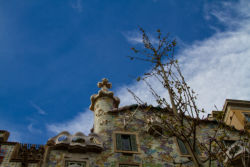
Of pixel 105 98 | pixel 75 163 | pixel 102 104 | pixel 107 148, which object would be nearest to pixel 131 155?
pixel 107 148

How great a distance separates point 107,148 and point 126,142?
126 centimetres

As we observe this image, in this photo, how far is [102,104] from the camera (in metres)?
17.1

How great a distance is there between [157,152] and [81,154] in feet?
12.7

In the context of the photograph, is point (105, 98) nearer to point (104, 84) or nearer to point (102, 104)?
point (102, 104)

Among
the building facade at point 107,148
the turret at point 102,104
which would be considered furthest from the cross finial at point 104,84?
the building facade at point 107,148

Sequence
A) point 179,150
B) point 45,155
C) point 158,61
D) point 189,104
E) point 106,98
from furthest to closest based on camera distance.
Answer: point 106,98 < point 179,150 < point 45,155 < point 158,61 < point 189,104

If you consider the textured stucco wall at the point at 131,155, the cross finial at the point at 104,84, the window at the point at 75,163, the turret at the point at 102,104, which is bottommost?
the window at the point at 75,163

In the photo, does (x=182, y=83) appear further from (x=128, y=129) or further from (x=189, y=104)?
(x=128, y=129)

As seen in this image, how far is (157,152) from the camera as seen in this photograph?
46.7 ft

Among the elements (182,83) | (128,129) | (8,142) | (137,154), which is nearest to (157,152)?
(137,154)

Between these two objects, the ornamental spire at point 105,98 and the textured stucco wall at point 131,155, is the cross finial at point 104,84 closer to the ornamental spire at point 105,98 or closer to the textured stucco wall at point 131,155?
the ornamental spire at point 105,98

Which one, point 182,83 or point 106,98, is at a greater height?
point 106,98

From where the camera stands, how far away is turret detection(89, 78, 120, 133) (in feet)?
51.9

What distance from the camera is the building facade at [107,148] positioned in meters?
12.5
